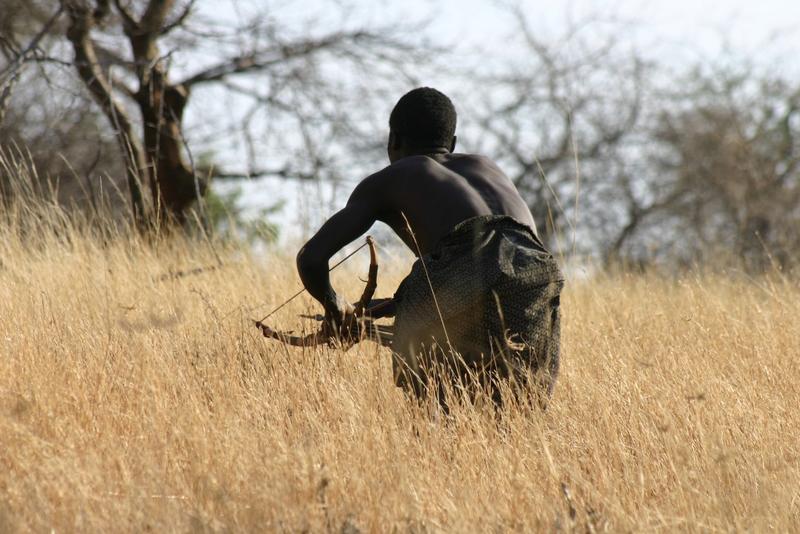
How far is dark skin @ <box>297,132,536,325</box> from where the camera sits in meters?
3.76

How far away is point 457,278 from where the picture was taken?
3652 millimetres

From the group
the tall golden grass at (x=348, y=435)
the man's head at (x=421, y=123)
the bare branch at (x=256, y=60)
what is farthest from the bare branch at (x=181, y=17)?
the man's head at (x=421, y=123)

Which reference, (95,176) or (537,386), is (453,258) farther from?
(95,176)

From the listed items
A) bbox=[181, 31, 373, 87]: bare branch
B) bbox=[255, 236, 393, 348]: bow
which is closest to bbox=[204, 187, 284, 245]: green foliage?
bbox=[181, 31, 373, 87]: bare branch

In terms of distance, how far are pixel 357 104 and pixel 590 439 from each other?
8.93 meters

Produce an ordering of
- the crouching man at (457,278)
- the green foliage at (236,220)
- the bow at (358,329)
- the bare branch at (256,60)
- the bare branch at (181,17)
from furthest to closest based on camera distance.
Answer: the bare branch at (256,60) < the bare branch at (181,17) < the green foliage at (236,220) < the bow at (358,329) < the crouching man at (457,278)

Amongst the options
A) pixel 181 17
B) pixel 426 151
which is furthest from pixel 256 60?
pixel 426 151

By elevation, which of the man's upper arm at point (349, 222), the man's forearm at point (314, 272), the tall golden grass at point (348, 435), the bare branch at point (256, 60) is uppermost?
the bare branch at point (256, 60)

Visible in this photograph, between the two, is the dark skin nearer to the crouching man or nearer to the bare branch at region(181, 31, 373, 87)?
the crouching man

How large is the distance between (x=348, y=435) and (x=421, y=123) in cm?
122

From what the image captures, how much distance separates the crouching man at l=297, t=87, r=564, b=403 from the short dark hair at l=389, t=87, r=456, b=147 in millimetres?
149

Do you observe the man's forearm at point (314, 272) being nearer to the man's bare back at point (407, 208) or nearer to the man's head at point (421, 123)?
the man's bare back at point (407, 208)

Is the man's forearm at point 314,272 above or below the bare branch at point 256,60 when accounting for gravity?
below

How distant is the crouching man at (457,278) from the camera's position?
365 centimetres
